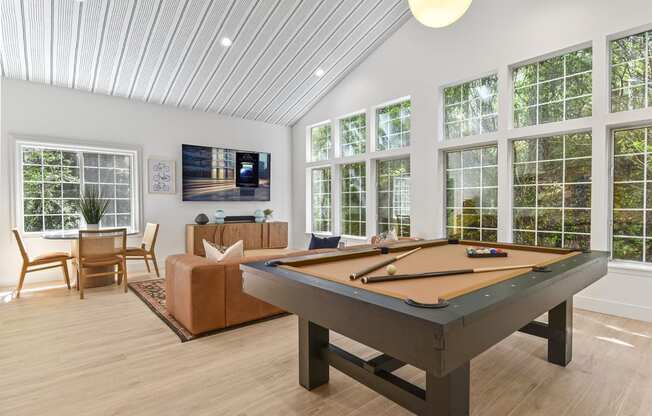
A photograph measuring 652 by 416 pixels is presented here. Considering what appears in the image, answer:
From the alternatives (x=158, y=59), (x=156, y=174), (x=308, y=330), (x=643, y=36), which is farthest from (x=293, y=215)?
(x=643, y=36)

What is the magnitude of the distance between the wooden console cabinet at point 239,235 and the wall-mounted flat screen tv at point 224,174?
67cm

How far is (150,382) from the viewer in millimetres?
2129

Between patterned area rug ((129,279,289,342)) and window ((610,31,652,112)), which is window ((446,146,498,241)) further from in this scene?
patterned area rug ((129,279,289,342))

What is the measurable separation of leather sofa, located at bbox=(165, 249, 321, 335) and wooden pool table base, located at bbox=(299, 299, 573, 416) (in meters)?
0.86

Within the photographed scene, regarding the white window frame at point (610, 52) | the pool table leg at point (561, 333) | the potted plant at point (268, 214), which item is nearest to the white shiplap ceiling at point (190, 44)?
the potted plant at point (268, 214)

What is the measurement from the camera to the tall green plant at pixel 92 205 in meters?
4.53

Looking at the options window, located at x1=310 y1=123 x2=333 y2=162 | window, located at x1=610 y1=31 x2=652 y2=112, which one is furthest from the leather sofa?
window, located at x1=310 y1=123 x2=333 y2=162

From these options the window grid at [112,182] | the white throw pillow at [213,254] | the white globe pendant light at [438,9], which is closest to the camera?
the white globe pendant light at [438,9]

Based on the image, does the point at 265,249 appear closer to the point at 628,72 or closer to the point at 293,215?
the point at 293,215

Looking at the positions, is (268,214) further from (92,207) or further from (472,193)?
(472,193)

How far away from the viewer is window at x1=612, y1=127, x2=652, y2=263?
10.9 feet

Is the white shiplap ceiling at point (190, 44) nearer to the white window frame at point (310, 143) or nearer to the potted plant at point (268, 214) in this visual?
the white window frame at point (310, 143)

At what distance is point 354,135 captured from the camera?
634 centimetres

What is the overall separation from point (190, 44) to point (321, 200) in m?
3.81
